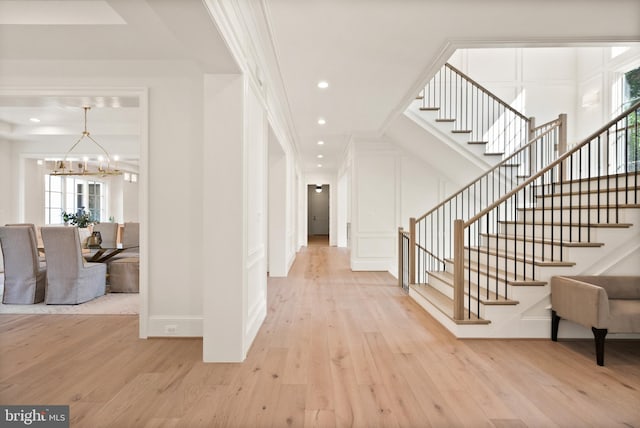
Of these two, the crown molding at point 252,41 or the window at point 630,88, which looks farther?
the window at point 630,88

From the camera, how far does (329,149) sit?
875 centimetres

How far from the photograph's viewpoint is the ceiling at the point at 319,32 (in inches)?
98.7

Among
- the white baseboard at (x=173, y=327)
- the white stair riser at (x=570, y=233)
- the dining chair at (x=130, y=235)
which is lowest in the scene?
the white baseboard at (x=173, y=327)

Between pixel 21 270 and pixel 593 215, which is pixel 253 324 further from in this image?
pixel 593 215

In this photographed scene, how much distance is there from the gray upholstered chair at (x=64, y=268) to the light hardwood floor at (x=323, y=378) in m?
0.58

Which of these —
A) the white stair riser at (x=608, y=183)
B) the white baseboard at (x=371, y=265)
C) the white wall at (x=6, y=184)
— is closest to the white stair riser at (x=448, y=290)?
the white stair riser at (x=608, y=183)

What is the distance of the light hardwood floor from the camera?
1.96m

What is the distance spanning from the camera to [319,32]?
2988 mm

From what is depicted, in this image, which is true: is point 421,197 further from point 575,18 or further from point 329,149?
point 575,18

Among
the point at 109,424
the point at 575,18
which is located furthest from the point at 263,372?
the point at 575,18

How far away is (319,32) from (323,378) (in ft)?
9.47

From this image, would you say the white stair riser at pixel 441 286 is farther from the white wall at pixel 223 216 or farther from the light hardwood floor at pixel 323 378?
the white wall at pixel 223 216

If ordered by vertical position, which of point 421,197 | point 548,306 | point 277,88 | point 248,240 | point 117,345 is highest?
point 277,88

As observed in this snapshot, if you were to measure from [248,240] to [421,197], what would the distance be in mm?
5087
